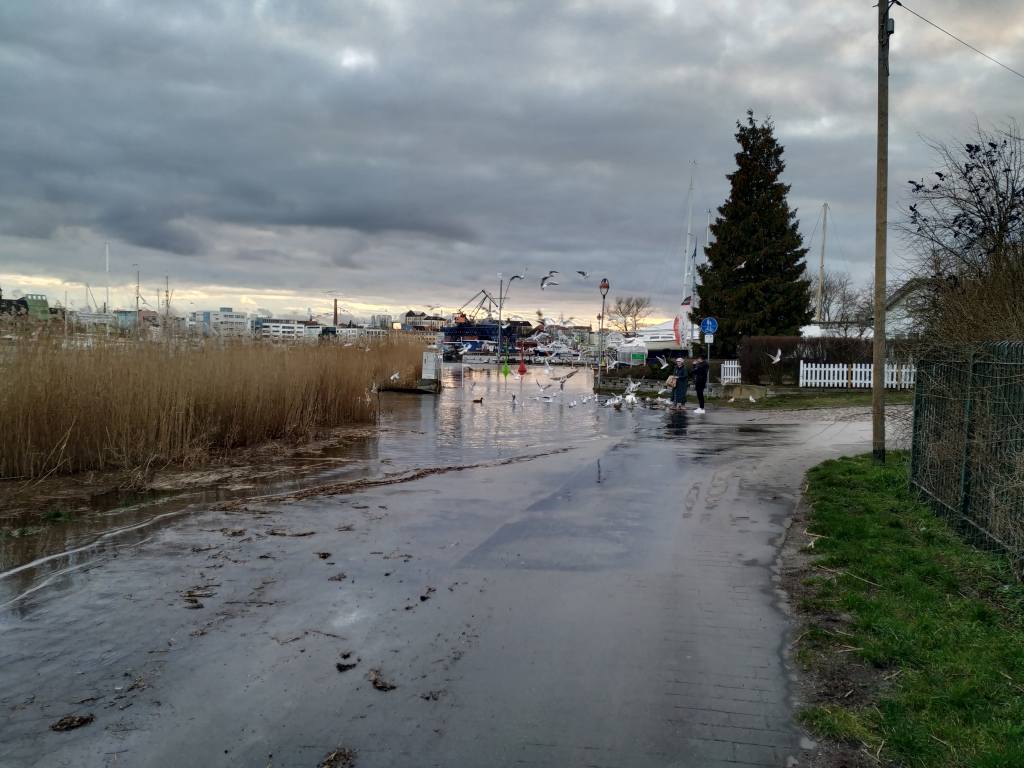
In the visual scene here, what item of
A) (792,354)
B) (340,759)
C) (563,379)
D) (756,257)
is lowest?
(340,759)

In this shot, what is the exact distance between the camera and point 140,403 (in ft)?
36.0

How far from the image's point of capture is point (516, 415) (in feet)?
69.7

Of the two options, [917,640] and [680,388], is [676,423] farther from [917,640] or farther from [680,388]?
[917,640]

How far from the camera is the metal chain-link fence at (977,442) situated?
587 centimetres

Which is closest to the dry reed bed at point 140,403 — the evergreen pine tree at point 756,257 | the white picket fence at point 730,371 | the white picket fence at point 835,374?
the white picket fence at point 835,374

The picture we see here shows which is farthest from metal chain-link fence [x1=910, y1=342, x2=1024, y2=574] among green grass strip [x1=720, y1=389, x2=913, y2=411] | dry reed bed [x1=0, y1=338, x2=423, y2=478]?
green grass strip [x1=720, y1=389, x2=913, y2=411]

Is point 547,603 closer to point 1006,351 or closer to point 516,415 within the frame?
point 1006,351

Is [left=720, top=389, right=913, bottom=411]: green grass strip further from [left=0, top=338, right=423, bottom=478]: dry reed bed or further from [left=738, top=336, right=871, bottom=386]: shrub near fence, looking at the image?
[left=0, top=338, right=423, bottom=478]: dry reed bed

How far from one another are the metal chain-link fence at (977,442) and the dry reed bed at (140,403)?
1046cm

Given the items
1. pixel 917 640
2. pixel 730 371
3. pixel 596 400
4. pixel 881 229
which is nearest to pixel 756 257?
pixel 730 371

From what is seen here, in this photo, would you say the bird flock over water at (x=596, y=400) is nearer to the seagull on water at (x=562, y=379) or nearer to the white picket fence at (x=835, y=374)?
the seagull on water at (x=562, y=379)

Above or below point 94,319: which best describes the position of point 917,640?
below

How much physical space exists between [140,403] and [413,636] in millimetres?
7939

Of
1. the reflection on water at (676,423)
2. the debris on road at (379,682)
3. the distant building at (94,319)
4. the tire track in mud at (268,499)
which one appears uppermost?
the distant building at (94,319)
